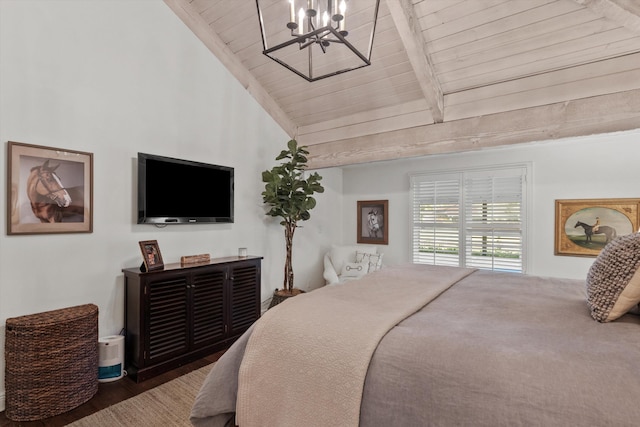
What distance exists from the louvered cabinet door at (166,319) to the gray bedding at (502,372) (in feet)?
4.23

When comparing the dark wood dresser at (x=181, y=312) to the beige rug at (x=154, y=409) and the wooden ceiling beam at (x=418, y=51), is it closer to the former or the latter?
the beige rug at (x=154, y=409)

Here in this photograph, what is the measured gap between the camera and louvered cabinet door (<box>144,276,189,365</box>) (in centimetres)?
255

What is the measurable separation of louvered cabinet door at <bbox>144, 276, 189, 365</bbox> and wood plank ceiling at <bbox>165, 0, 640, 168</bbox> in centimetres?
238

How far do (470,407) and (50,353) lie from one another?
95.6 inches

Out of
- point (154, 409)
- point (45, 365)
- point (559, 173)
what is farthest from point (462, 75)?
point (45, 365)

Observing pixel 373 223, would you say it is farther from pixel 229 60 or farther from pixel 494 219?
pixel 229 60

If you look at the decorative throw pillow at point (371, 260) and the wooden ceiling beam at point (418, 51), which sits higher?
the wooden ceiling beam at point (418, 51)

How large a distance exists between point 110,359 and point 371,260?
3315mm

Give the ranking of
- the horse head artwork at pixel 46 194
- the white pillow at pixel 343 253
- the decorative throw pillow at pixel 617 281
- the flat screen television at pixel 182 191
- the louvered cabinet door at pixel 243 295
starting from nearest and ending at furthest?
the decorative throw pillow at pixel 617 281 < the horse head artwork at pixel 46 194 < the flat screen television at pixel 182 191 < the louvered cabinet door at pixel 243 295 < the white pillow at pixel 343 253

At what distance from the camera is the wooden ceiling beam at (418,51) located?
271 centimetres

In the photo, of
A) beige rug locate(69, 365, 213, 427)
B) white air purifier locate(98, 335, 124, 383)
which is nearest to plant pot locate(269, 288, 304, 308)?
beige rug locate(69, 365, 213, 427)

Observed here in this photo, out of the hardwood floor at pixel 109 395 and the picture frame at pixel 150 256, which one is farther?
the picture frame at pixel 150 256

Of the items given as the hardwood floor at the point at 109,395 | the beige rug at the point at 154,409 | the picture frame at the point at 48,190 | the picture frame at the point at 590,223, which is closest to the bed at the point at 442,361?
the beige rug at the point at 154,409

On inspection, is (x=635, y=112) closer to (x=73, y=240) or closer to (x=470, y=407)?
(x=470, y=407)
